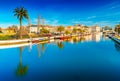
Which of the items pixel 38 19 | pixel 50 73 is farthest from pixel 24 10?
pixel 50 73

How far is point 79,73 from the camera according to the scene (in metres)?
11.4

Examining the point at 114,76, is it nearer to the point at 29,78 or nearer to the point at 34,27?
the point at 29,78

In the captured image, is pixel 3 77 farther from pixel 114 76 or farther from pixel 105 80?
pixel 114 76

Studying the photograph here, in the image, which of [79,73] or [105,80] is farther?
[79,73]

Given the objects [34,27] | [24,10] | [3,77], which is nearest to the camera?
[3,77]

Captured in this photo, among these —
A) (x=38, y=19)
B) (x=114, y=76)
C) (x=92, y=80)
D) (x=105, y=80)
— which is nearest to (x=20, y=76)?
(x=92, y=80)

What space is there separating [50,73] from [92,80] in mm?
2920

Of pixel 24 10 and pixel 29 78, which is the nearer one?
pixel 29 78

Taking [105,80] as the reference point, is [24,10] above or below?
above

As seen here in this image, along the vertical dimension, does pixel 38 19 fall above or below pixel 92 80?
above

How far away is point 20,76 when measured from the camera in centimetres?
1083

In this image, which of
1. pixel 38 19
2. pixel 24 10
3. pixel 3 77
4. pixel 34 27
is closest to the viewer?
pixel 3 77

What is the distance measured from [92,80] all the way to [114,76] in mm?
1813

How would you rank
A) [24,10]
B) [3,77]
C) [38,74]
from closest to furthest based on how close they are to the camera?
[3,77] → [38,74] → [24,10]
